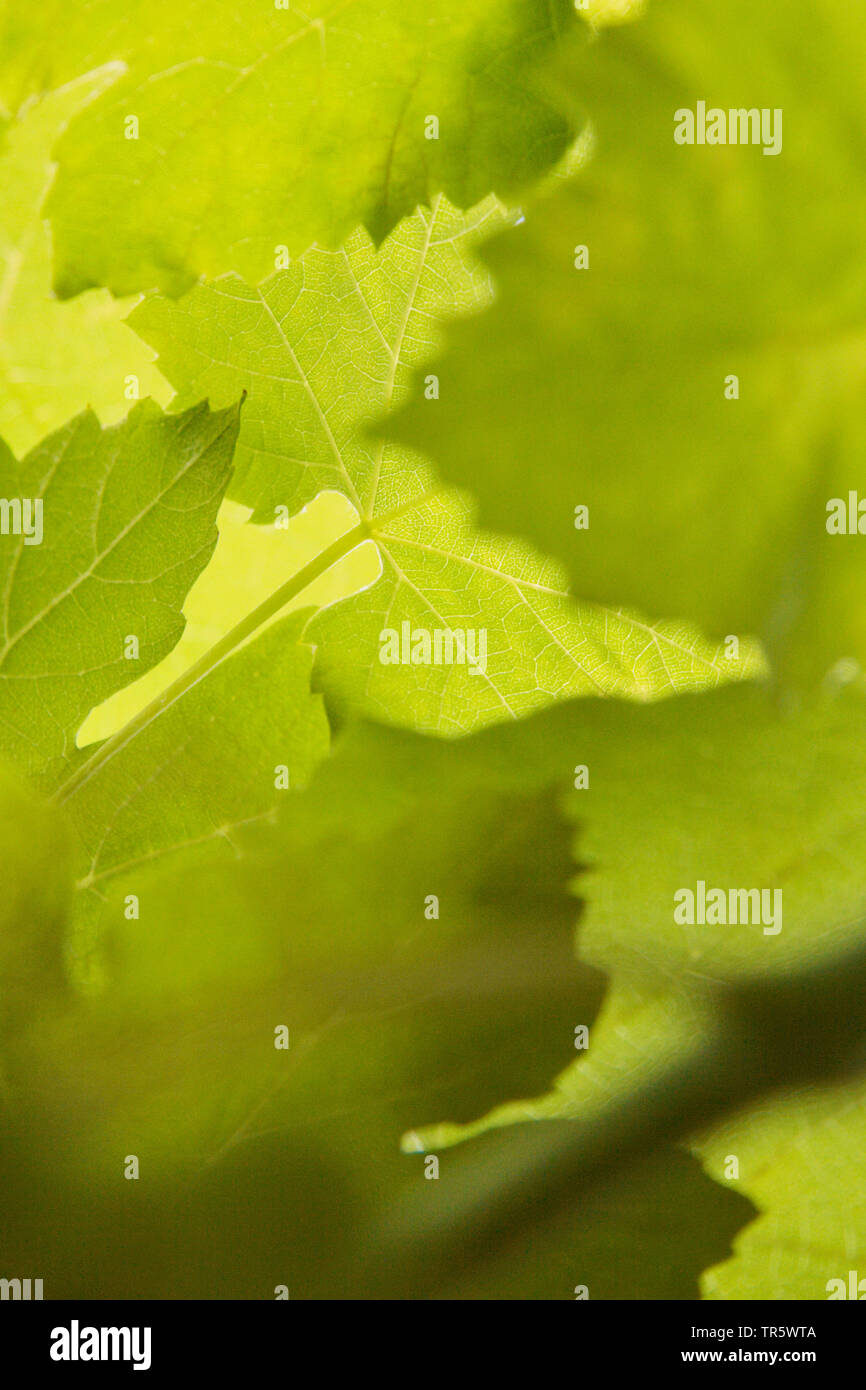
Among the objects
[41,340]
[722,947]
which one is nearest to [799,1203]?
[722,947]

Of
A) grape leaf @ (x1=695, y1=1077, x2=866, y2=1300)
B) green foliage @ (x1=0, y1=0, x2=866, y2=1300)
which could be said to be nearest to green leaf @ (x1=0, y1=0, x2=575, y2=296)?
green foliage @ (x1=0, y1=0, x2=866, y2=1300)

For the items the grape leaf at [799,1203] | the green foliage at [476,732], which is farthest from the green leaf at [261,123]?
the grape leaf at [799,1203]

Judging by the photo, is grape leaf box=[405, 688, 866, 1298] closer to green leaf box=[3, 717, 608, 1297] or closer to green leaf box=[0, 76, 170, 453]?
green leaf box=[3, 717, 608, 1297]

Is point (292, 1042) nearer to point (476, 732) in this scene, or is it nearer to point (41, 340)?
point (476, 732)

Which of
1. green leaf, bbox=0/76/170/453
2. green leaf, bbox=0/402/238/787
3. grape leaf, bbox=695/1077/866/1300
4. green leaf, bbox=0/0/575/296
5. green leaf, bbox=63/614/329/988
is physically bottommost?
grape leaf, bbox=695/1077/866/1300

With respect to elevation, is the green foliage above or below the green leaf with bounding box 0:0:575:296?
below

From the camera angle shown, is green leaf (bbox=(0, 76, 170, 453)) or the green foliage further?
green leaf (bbox=(0, 76, 170, 453))

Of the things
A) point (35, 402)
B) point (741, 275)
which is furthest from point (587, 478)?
point (35, 402)

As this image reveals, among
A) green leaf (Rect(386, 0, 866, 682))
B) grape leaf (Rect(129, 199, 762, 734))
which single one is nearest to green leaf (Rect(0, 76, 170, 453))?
grape leaf (Rect(129, 199, 762, 734))
